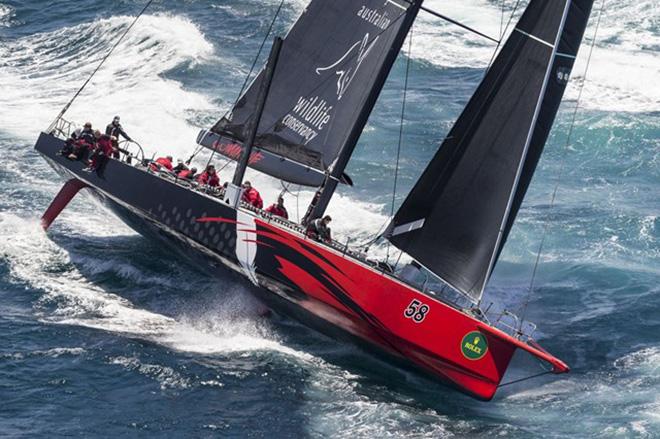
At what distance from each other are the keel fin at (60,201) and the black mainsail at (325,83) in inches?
148

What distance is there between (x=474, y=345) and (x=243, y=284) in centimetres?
426

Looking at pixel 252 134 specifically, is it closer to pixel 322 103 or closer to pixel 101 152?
pixel 322 103

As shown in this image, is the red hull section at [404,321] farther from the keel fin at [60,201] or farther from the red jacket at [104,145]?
the keel fin at [60,201]

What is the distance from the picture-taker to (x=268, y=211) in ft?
57.7

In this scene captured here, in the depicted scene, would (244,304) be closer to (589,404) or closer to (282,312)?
(282,312)

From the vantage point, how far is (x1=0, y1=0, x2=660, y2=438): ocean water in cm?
1414

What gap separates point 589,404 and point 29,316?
26.5 feet

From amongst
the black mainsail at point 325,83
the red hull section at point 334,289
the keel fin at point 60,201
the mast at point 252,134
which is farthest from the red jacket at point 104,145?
the mast at point 252,134

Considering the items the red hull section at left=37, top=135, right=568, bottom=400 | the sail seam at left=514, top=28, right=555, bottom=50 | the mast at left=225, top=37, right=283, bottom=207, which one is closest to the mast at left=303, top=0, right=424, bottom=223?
the red hull section at left=37, top=135, right=568, bottom=400

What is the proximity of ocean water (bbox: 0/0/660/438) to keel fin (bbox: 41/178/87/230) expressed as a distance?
31 cm

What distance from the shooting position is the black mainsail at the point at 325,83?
17359 mm

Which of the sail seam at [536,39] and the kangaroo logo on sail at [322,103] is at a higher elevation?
the sail seam at [536,39]

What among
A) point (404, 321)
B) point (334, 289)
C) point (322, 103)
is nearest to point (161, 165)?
point (322, 103)

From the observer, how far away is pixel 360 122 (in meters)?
17.1
